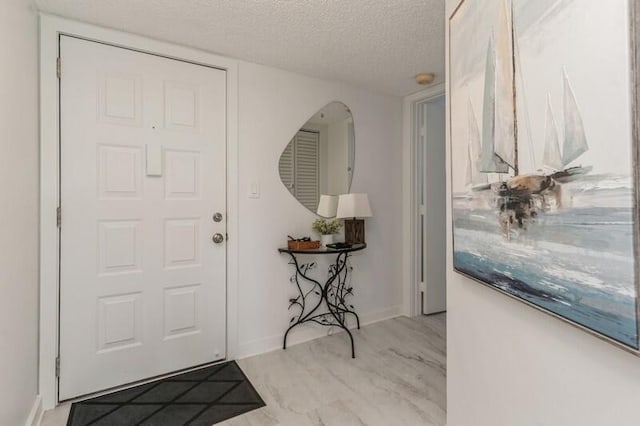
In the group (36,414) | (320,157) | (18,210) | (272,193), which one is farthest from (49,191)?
(320,157)

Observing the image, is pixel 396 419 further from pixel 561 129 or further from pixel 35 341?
pixel 35 341

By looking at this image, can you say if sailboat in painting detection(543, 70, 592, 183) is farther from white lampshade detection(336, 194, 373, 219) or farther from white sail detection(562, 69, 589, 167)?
white lampshade detection(336, 194, 373, 219)

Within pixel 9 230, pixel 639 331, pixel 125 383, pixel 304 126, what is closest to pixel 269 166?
pixel 304 126

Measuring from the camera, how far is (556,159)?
2.66 feet

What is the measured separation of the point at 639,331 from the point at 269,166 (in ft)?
7.40

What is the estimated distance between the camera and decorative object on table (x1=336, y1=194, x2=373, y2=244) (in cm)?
267

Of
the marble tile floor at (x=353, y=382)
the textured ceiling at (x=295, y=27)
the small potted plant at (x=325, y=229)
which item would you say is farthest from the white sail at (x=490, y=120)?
the small potted plant at (x=325, y=229)

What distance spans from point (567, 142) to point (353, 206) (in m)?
1.92

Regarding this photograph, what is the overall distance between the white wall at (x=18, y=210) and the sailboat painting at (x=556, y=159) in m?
1.80

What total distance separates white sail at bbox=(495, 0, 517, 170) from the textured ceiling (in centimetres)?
90

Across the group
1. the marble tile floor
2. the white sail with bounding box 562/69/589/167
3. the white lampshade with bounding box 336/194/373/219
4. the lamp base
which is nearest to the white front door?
the marble tile floor

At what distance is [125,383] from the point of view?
2055mm

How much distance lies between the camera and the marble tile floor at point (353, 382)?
1.76 metres

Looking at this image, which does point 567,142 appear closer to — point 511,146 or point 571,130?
point 571,130
